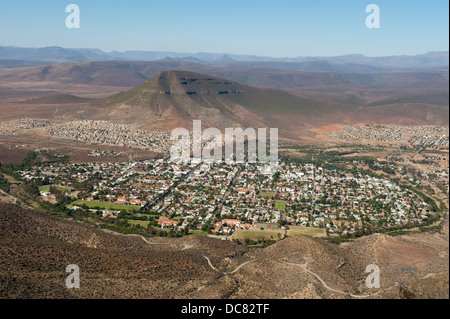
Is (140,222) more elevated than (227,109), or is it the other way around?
(227,109)

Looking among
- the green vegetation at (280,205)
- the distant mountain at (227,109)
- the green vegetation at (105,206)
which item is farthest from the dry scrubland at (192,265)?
the distant mountain at (227,109)

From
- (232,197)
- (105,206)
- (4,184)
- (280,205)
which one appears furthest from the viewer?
(4,184)

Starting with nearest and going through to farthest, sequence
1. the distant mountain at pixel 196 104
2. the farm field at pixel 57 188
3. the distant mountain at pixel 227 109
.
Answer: the farm field at pixel 57 188
the distant mountain at pixel 196 104
the distant mountain at pixel 227 109

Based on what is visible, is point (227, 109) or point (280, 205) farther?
point (227, 109)

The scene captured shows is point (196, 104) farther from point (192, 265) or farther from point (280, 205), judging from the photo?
point (192, 265)

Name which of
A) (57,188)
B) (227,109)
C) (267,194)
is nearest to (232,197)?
(267,194)

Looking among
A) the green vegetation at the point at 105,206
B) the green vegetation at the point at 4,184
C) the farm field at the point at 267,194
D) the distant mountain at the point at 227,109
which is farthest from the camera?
the distant mountain at the point at 227,109

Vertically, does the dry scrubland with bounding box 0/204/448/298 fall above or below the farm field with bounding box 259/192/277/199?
above

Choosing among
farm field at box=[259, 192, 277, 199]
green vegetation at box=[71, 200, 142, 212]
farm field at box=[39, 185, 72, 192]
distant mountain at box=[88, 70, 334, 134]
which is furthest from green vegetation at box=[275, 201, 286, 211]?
distant mountain at box=[88, 70, 334, 134]

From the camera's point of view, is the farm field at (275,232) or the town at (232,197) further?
the town at (232,197)

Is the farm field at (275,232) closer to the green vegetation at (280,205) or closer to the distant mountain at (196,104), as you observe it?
the green vegetation at (280,205)

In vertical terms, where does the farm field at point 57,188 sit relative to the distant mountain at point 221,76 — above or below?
below

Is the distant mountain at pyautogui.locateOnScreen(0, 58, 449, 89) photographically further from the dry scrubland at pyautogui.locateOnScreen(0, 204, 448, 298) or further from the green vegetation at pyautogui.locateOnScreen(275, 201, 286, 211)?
the dry scrubland at pyautogui.locateOnScreen(0, 204, 448, 298)
